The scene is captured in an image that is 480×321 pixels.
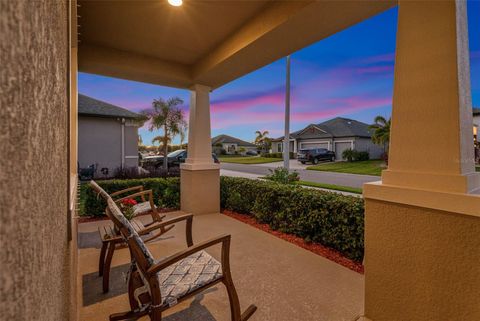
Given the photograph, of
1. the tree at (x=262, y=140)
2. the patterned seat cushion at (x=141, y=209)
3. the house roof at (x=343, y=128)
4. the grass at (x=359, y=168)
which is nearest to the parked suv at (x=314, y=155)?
the grass at (x=359, y=168)

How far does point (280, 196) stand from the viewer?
4.34 metres

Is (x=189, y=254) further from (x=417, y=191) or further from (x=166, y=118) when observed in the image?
(x=166, y=118)

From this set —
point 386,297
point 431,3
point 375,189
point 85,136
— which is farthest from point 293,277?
point 85,136

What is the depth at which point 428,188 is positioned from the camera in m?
1.76

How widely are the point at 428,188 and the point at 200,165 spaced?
4.29 metres

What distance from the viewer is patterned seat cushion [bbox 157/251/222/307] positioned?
179cm

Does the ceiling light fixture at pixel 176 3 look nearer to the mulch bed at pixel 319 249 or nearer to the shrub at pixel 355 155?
the mulch bed at pixel 319 249

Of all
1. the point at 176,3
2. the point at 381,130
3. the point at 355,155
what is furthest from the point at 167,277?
the point at 355,155

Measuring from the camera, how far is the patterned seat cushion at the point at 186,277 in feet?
5.88

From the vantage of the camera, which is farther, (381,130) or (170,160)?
(381,130)

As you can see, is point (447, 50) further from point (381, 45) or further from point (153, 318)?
point (381, 45)

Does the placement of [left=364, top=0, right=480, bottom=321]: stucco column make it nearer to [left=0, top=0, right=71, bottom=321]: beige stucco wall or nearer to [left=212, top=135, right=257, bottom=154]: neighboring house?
[left=0, top=0, right=71, bottom=321]: beige stucco wall

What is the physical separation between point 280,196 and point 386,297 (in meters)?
2.48

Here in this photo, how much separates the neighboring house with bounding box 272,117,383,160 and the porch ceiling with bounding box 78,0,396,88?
69.2 feet
